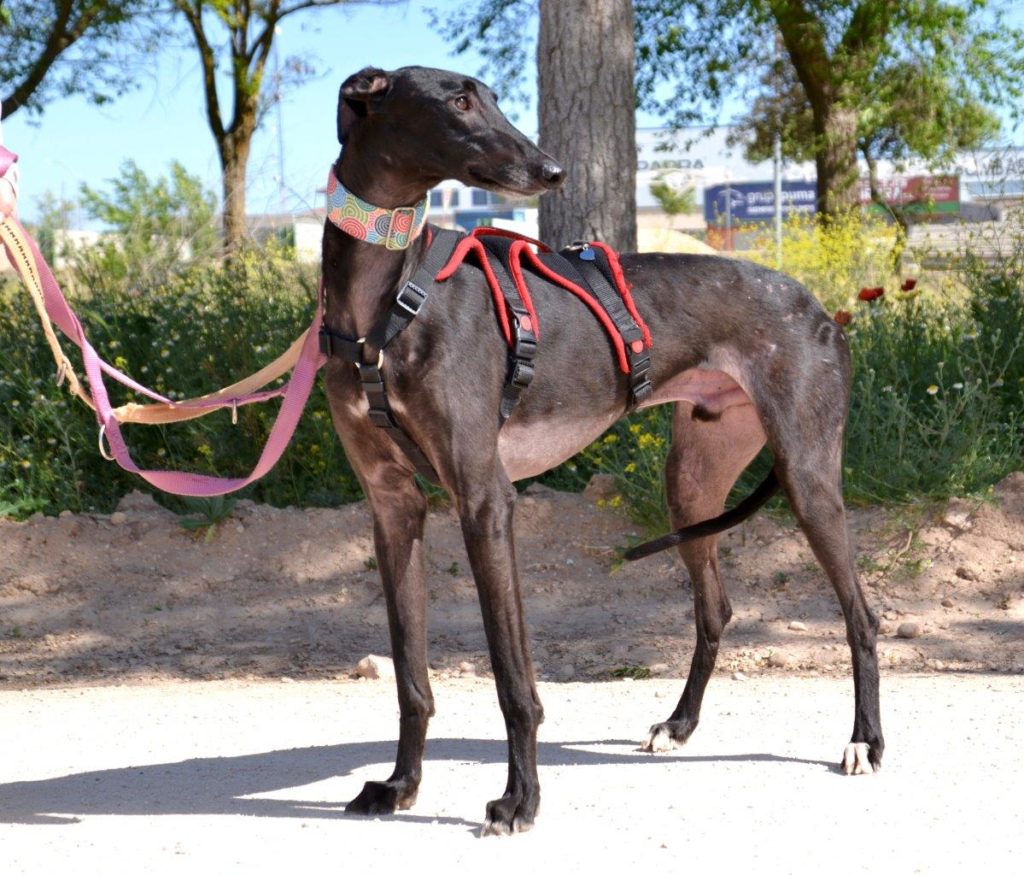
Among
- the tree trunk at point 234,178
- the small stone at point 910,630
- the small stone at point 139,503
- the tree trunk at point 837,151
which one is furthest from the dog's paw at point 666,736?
the tree trunk at point 837,151

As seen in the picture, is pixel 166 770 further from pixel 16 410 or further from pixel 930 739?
Answer: pixel 16 410

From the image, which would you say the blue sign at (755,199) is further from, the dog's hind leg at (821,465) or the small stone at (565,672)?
the dog's hind leg at (821,465)

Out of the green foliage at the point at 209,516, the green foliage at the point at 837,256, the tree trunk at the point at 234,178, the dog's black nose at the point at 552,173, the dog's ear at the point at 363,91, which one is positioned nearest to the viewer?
the dog's black nose at the point at 552,173

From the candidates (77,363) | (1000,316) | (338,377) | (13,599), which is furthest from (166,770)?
(1000,316)

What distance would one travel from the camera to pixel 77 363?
8.98 meters

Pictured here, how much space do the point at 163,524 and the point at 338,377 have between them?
163 inches

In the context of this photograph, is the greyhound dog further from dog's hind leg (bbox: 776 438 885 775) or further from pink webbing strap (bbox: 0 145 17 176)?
pink webbing strap (bbox: 0 145 17 176)

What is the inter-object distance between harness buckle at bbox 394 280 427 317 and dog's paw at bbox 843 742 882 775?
1970mm

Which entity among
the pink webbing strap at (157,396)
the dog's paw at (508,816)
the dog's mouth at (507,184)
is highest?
the dog's mouth at (507,184)

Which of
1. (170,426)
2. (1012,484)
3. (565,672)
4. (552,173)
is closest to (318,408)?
(170,426)

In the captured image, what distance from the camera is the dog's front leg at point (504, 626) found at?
3.97m

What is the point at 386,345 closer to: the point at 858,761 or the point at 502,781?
the point at 502,781

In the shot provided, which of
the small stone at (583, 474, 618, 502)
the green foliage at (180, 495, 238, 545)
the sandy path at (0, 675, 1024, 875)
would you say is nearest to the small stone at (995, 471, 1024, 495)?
the sandy path at (0, 675, 1024, 875)

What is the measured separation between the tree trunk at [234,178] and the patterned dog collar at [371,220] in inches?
363
